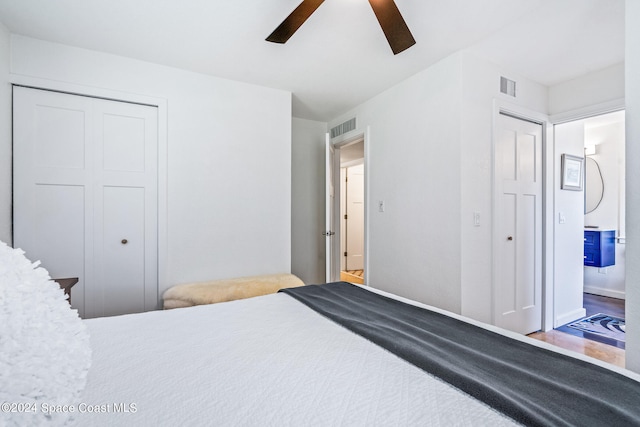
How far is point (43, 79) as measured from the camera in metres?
2.22

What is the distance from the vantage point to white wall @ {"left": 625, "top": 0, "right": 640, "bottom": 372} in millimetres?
1335

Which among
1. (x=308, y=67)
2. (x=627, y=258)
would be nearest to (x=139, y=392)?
(x=627, y=258)

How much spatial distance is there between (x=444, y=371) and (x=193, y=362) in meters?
0.76

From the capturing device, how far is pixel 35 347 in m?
0.34

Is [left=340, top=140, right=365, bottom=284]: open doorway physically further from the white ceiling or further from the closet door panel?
the closet door panel

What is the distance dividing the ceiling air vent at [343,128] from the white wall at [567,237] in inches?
81.1

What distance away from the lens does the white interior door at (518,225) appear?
2.60 metres

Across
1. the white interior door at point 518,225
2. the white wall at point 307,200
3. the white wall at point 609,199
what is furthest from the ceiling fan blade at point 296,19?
the white wall at point 609,199

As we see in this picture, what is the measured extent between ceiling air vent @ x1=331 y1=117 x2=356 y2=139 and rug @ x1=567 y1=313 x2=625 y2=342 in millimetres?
3122

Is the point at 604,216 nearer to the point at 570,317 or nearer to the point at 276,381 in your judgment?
the point at 570,317

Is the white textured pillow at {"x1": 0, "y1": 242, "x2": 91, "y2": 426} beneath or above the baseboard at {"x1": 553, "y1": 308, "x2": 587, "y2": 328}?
above

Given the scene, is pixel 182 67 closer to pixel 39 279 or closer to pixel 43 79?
pixel 43 79

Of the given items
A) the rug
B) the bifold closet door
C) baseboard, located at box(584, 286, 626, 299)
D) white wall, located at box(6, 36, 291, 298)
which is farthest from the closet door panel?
baseboard, located at box(584, 286, 626, 299)

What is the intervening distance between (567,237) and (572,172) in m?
0.68
